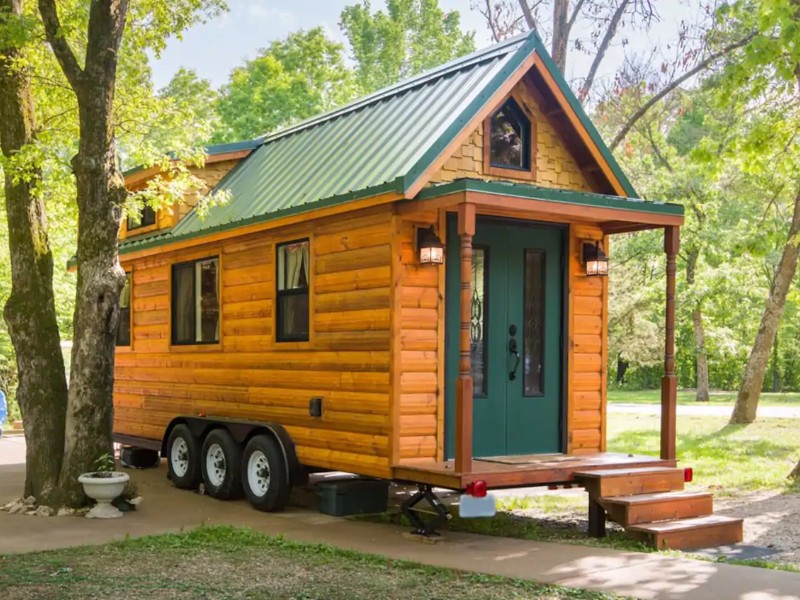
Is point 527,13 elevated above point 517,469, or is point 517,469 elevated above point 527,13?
point 527,13

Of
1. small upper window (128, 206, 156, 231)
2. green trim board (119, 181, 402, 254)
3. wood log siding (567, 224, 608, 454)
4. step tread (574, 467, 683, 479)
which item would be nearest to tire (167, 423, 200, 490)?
green trim board (119, 181, 402, 254)

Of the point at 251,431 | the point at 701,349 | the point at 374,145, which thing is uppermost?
the point at 374,145

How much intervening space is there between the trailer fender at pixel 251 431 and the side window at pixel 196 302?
1118mm

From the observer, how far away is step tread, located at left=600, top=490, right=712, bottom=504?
29.7ft

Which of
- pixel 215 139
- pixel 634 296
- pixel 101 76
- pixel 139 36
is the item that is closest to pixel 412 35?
pixel 215 139

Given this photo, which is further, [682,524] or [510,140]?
[510,140]

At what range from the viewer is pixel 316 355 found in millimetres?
10664

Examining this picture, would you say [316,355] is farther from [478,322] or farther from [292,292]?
[478,322]

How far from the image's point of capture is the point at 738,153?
519 inches

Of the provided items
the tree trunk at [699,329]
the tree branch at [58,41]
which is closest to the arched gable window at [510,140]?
the tree branch at [58,41]

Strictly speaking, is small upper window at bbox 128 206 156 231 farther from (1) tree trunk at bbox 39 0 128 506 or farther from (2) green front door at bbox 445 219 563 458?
(2) green front door at bbox 445 219 563 458

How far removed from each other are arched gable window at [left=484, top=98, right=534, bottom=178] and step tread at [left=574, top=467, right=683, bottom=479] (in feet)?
10.7

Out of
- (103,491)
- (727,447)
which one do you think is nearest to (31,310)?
(103,491)

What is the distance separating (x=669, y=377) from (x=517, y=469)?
2.39 meters
